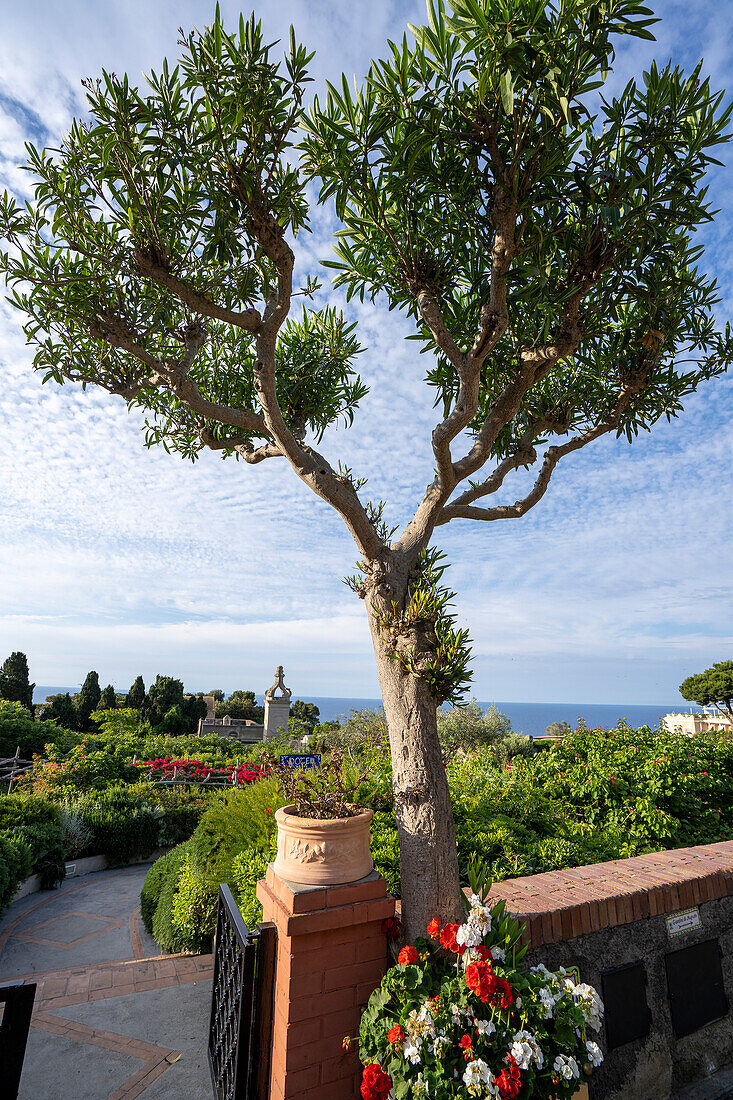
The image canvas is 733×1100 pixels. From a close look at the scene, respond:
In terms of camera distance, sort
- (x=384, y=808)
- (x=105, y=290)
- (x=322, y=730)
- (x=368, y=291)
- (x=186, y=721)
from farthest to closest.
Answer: (x=186, y=721) → (x=322, y=730) → (x=384, y=808) → (x=368, y=291) → (x=105, y=290)

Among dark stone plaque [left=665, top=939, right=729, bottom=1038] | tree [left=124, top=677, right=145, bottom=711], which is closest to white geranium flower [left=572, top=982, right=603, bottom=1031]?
dark stone plaque [left=665, top=939, right=729, bottom=1038]

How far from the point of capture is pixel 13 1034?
2455 mm

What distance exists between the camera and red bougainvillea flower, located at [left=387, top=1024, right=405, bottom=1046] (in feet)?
7.97

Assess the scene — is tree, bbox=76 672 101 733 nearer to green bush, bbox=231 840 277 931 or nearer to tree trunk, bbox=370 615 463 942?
green bush, bbox=231 840 277 931

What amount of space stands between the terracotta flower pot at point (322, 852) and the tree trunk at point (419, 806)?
261 mm

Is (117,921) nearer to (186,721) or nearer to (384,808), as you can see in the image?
(384,808)

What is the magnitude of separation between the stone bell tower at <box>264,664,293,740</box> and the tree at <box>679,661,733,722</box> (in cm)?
2778

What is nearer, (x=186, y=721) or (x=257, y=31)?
(x=257, y=31)

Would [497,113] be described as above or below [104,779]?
above

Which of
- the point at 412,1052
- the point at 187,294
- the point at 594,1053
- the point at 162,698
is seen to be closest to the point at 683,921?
the point at 594,1053

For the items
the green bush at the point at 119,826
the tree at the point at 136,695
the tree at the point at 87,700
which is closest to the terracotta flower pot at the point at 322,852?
the green bush at the point at 119,826

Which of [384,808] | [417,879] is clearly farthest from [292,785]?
[384,808]

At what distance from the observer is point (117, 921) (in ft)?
24.1

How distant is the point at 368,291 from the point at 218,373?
1.87 metres
